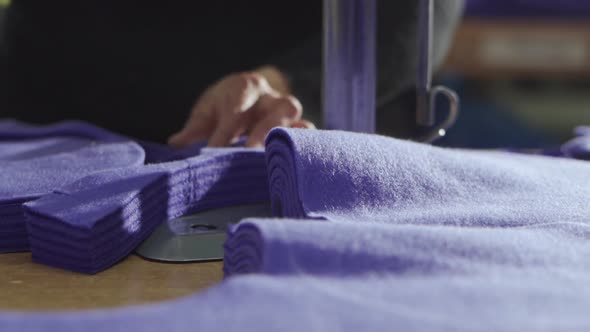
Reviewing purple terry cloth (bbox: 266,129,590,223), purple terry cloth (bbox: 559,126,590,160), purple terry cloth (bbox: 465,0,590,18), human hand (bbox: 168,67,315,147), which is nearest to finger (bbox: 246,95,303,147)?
human hand (bbox: 168,67,315,147)

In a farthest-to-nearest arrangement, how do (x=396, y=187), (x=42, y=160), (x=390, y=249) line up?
1. (x=42, y=160)
2. (x=396, y=187)
3. (x=390, y=249)

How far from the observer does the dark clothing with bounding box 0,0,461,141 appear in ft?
2.93

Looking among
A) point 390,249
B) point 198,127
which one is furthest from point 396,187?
point 198,127

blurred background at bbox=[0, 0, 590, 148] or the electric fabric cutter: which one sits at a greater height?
the electric fabric cutter

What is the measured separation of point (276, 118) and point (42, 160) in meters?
0.18

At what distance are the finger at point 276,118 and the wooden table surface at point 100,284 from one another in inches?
6.5

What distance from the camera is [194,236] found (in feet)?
1.47

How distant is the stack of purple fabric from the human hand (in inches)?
2.7

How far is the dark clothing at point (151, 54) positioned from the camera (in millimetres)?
892

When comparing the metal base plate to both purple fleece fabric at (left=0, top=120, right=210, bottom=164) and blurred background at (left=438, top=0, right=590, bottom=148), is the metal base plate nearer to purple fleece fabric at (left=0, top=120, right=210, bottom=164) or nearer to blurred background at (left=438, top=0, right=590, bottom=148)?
purple fleece fabric at (left=0, top=120, right=210, bottom=164)

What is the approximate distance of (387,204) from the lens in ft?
1.32

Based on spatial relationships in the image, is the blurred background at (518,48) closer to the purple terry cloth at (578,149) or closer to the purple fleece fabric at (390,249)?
the purple terry cloth at (578,149)

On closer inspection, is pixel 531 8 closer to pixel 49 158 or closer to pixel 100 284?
pixel 49 158

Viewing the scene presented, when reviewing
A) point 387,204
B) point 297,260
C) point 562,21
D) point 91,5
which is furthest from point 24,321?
point 562,21
